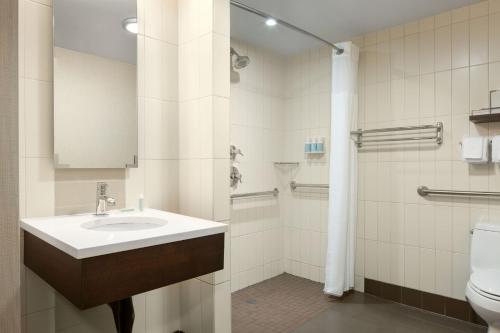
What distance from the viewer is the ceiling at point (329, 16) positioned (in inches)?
92.0

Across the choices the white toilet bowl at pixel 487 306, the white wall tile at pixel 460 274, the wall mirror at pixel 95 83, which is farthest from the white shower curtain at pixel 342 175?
the wall mirror at pixel 95 83

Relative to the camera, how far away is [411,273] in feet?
8.77

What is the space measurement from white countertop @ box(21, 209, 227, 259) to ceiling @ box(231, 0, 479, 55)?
5.53ft

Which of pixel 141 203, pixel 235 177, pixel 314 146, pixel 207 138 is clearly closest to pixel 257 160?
pixel 235 177

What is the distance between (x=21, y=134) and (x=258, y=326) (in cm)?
191

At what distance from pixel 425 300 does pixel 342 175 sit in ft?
3.82

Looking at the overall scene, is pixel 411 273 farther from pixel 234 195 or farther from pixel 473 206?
pixel 234 195

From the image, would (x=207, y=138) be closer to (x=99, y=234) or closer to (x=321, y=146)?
(x=99, y=234)

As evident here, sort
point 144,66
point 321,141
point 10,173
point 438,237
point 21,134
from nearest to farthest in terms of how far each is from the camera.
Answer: point 10,173, point 21,134, point 144,66, point 438,237, point 321,141

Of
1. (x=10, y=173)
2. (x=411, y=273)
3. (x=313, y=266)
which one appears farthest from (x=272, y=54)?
(x=10, y=173)

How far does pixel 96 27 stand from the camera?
67.6 inches

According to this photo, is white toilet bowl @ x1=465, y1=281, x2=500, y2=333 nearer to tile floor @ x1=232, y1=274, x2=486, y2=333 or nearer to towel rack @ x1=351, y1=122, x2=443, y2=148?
tile floor @ x1=232, y1=274, x2=486, y2=333

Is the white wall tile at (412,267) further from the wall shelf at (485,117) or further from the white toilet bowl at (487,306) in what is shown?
the wall shelf at (485,117)

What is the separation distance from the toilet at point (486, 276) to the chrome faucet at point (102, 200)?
2066 millimetres
